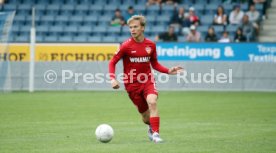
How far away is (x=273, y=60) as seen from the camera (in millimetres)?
28094

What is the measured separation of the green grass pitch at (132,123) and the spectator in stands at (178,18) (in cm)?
531

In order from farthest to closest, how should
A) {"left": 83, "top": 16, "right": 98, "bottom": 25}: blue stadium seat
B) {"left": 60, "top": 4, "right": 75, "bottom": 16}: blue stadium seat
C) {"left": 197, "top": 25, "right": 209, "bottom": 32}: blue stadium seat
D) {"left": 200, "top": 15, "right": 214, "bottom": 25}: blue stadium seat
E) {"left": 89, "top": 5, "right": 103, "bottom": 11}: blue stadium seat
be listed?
{"left": 60, "top": 4, "right": 75, "bottom": 16}: blue stadium seat, {"left": 89, "top": 5, "right": 103, "bottom": 11}: blue stadium seat, {"left": 83, "top": 16, "right": 98, "bottom": 25}: blue stadium seat, {"left": 200, "top": 15, "right": 214, "bottom": 25}: blue stadium seat, {"left": 197, "top": 25, "right": 209, "bottom": 32}: blue stadium seat

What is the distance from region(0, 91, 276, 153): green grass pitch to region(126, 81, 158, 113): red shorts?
599 millimetres

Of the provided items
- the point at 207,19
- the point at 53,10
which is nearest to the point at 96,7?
the point at 53,10

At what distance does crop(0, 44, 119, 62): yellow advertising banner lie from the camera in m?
28.8

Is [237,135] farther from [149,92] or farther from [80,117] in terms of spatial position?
[80,117]

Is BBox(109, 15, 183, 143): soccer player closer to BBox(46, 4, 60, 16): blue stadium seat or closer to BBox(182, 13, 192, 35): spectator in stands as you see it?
BBox(182, 13, 192, 35): spectator in stands

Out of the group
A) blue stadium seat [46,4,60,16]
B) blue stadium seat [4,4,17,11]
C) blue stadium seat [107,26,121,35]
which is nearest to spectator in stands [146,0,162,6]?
blue stadium seat [107,26,121,35]

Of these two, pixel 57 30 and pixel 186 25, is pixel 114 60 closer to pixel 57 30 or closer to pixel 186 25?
Result: pixel 186 25

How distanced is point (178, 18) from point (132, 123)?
15326 mm

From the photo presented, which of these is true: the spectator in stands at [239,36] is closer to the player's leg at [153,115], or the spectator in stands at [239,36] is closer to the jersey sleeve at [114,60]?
the jersey sleeve at [114,60]

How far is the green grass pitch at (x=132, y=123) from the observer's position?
11.6 m

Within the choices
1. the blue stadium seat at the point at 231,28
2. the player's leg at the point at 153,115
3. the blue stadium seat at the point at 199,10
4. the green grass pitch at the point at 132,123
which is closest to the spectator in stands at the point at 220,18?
the blue stadium seat at the point at 231,28

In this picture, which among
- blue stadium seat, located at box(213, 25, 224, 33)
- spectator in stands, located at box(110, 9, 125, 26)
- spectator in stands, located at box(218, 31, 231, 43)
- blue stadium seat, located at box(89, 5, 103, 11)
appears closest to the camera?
spectator in stands, located at box(218, 31, 231, 43)
